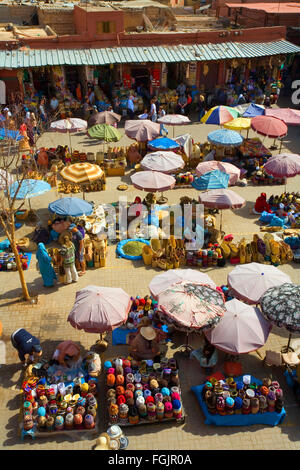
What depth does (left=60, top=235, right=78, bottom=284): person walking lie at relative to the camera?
12.5 metres

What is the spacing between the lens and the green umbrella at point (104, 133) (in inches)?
743

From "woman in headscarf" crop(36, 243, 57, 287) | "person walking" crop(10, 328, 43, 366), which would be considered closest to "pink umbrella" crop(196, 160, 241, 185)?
"woman in headscarf" crop(36, 243, 57, 287)

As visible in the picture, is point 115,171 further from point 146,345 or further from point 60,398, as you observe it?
point 60,398

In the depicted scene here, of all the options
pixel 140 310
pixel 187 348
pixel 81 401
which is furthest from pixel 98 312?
pixel 187 348

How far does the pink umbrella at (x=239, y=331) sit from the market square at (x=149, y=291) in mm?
25

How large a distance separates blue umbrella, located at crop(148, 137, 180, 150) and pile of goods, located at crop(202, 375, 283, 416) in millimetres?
11551

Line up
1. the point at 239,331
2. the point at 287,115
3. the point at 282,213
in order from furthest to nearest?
the point at 287,115, the point at 282,213, the point at 239,331

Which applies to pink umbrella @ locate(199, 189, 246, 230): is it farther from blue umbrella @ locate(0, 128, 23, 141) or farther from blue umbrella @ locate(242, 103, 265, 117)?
blue umbrella @ locate(242, 103, 265, 117)

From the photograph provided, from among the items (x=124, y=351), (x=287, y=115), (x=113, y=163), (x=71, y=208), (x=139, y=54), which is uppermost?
(x=139, y=54)

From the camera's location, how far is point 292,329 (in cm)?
910

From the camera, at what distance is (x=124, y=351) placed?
10.7 m

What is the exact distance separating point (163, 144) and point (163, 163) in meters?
2.26

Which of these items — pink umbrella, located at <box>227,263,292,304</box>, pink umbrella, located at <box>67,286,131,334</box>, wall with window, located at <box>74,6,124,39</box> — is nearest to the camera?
pink umbrella, located at <box>67,286,131,334</box>

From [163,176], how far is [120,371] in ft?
26.9
